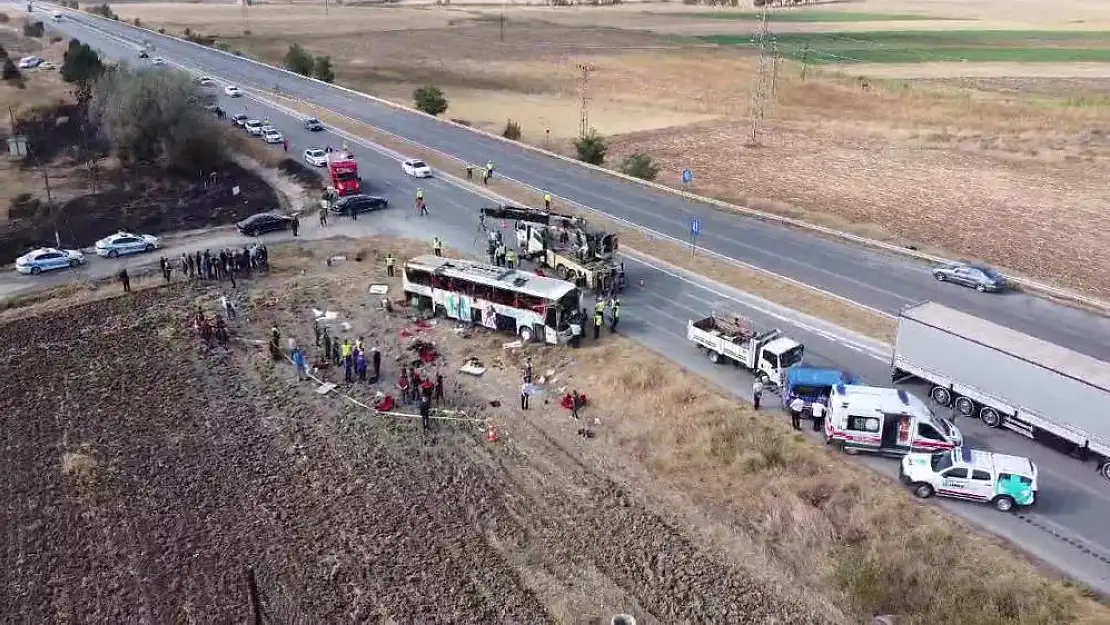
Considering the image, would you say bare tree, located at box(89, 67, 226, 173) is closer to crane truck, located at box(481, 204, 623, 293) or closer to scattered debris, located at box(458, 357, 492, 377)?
crane truck, located at box(481, 204, 623, 293)

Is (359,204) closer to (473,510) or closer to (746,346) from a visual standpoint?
(746,346)

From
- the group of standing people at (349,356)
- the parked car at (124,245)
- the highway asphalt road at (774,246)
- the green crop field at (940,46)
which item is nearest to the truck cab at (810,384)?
the highway asphalt road at (774,246)

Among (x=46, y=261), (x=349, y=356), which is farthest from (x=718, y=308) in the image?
(x=46, y=261)

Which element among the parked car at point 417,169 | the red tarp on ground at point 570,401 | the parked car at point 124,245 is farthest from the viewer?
the parked car at point 417,169

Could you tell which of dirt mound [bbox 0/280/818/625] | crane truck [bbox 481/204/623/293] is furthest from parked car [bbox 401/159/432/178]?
dirt mound [bbox 0/280/818/625]

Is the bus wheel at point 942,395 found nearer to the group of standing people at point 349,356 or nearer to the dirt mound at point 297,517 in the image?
the dirt mound at point 297,517

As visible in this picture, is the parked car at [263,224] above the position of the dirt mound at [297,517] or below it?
above

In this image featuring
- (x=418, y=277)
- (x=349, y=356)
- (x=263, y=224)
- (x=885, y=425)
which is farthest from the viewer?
(x=263, y=224)
